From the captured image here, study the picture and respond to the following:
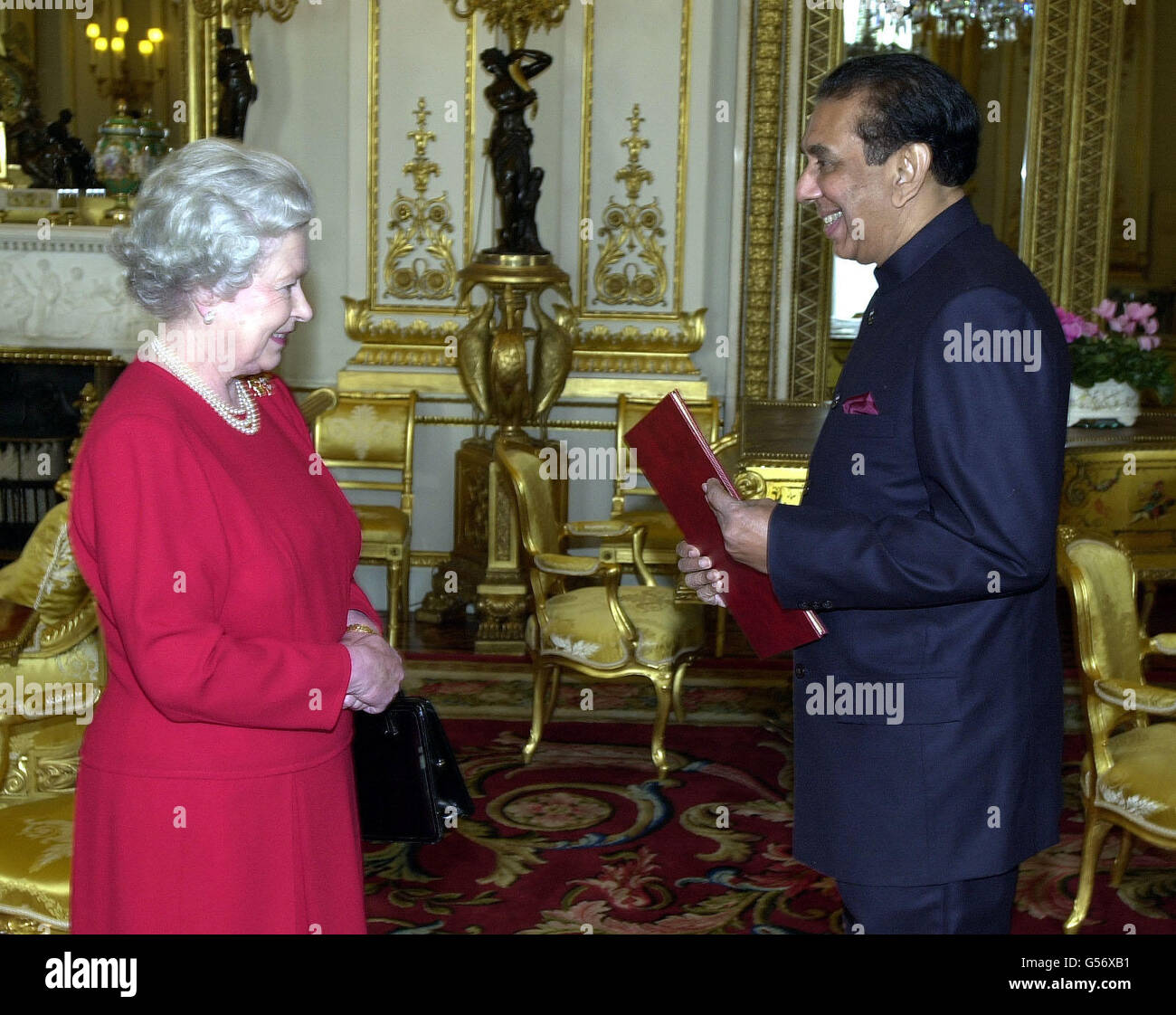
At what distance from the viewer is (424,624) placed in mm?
6730

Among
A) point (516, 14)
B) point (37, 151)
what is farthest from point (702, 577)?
point (37, 151)

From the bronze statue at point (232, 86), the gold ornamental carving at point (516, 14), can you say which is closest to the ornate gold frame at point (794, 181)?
the gold ornamental carving at point (516, 14)

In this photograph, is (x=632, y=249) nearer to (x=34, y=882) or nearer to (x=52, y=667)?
(x=52, y=667)

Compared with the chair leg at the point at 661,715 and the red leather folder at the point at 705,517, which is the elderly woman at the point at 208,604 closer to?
the red leather folder at the point at 705,517

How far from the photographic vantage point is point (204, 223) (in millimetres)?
1878

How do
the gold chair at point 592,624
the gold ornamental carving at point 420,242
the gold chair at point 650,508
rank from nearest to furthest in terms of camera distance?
the gold chair at point 592,624 < the gold chair at point 650,508 < the gold ornamental carving at point 420,242

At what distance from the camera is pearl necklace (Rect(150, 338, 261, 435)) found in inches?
76.6

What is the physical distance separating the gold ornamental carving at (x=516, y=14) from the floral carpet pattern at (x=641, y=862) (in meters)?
3.31

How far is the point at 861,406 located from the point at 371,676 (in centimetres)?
80

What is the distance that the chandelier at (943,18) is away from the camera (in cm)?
752

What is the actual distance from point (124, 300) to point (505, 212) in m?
2.20

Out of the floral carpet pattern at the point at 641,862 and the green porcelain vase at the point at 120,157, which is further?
the green porcelain vase at the point at 120,157

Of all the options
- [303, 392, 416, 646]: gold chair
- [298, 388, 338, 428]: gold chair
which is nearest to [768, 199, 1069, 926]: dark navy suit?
[298, 388, 338, 428]: gold chair

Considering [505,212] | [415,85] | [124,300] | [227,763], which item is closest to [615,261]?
[505,212]
